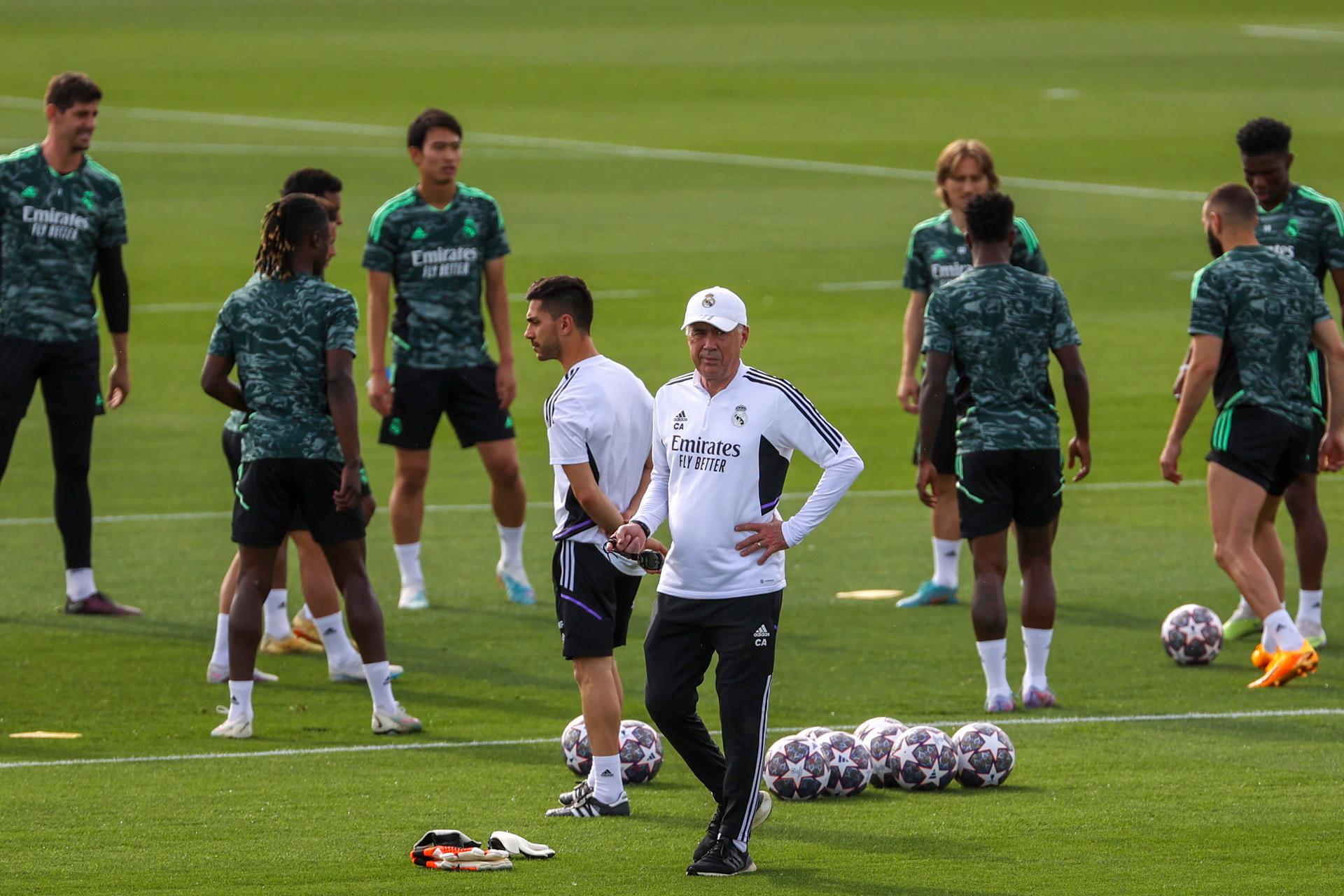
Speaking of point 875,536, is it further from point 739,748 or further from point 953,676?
point 739,748

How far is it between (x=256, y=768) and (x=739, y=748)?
2785mm

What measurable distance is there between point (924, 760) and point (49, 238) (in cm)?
640

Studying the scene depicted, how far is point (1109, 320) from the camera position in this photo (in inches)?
990

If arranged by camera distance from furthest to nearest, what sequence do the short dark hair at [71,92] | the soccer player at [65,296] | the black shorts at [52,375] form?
the black shorts at [52,375] < the soccer player at [65,296] < the short dark hair at [71,92]

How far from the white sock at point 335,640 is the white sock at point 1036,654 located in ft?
11.6

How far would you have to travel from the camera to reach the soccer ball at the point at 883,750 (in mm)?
9016

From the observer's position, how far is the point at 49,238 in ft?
40.9

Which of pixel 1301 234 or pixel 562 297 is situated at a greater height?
pixel 1301 234

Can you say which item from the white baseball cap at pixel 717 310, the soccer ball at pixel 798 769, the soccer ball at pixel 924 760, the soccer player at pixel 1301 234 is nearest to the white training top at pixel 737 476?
the white baseball cap at pixel 717 310

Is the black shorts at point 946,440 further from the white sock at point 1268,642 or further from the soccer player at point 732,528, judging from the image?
the soccer player at point 732,528

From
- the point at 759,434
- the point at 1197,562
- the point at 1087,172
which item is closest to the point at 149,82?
the point at 1087,172

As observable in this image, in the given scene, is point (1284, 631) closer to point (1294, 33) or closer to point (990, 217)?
point (990, 217)

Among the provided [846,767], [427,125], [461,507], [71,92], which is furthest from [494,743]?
[461,507]

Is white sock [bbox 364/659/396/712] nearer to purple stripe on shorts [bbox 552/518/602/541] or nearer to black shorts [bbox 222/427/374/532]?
black shorts [bbox 222/427/374/532]
